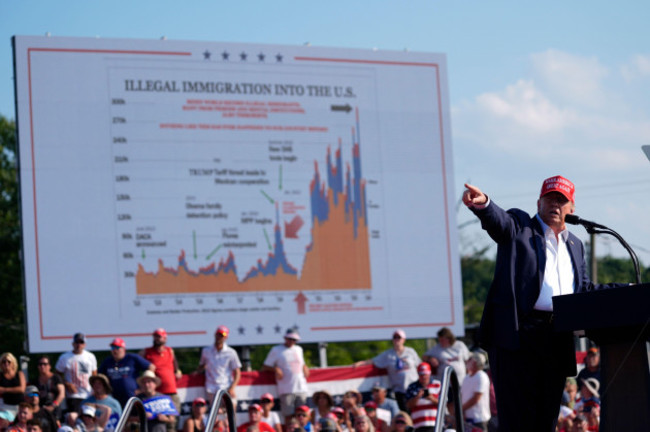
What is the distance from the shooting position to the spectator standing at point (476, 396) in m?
11.2

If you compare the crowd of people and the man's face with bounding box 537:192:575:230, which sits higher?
the man's face with bounding box 537:192:575:230

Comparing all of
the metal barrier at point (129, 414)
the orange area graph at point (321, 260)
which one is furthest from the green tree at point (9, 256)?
the metal barrier at point (129, 414)

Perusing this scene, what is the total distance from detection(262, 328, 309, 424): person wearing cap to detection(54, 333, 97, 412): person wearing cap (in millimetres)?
2156

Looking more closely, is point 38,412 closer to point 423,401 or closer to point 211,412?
point 423,401

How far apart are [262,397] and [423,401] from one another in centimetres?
220

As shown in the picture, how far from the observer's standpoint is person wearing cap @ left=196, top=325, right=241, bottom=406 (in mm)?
12445

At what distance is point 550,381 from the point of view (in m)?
4.70

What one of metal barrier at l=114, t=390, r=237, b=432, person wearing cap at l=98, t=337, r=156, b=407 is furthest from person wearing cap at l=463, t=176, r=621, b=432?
person wearing cap at l=98, t=337, r=156, b=407

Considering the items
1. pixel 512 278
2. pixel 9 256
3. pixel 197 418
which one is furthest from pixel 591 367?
pixel 9 256

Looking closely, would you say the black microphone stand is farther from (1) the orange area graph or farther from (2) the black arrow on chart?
(2) the black arrow on chart

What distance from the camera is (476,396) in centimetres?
1121

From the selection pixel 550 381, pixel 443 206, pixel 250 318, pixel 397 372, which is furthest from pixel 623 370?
pixel 443 206

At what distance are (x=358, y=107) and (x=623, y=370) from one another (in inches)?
451

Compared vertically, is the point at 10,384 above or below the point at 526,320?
below
